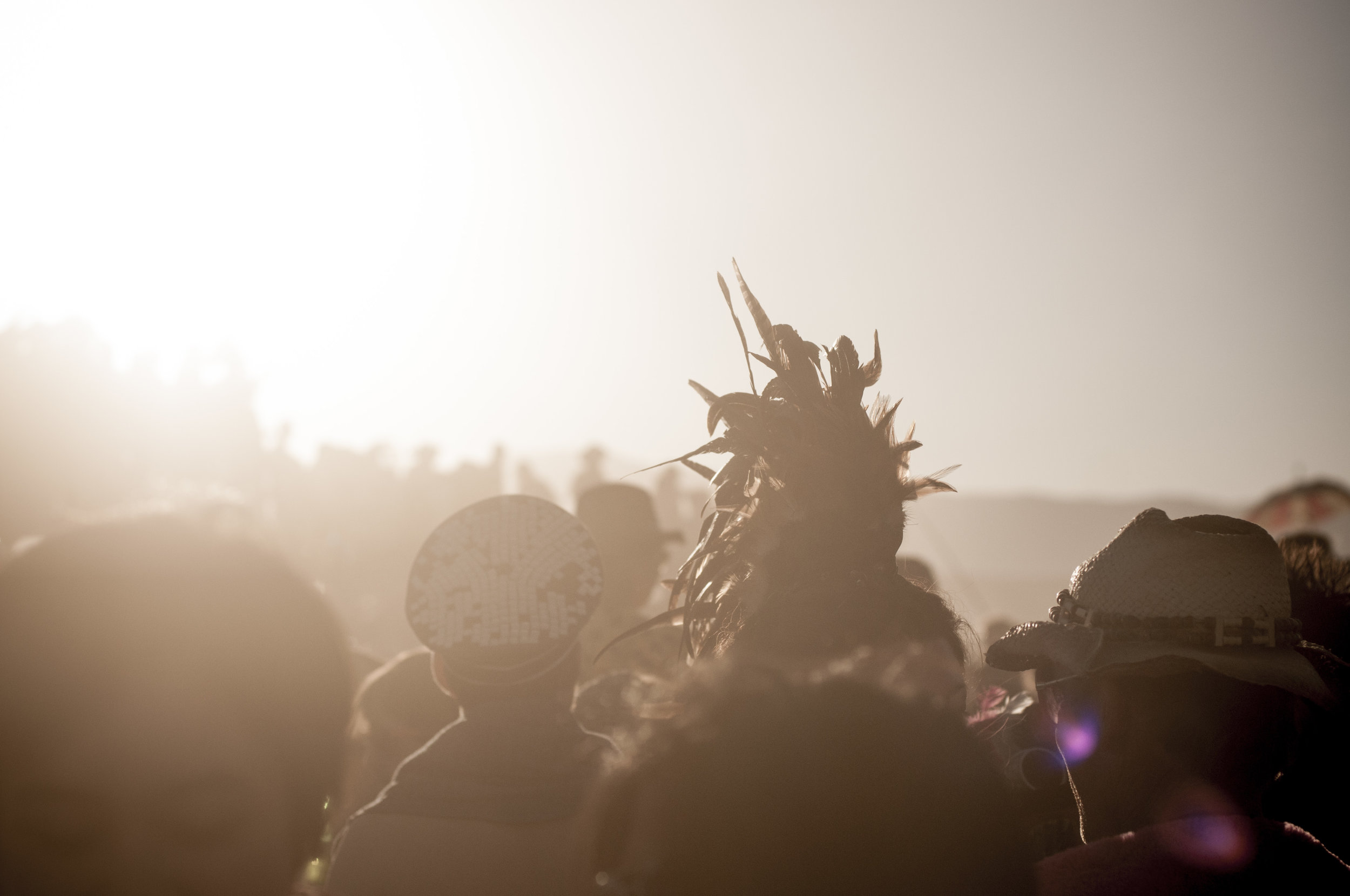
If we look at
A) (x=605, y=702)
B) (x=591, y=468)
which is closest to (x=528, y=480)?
(x=591, y=468)

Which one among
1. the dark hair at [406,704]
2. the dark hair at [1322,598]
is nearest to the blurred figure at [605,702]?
the dark hair at [406,704]

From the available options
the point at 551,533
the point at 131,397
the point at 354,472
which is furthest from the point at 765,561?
the point at 354,472

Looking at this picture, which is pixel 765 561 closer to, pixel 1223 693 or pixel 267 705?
pixel 1223 693

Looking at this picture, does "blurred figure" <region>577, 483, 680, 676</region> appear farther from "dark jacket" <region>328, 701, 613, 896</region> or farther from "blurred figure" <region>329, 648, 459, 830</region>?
"dark jacket" <region>328, 701, 613, 896</region>

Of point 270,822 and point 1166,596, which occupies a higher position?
point 1166,596

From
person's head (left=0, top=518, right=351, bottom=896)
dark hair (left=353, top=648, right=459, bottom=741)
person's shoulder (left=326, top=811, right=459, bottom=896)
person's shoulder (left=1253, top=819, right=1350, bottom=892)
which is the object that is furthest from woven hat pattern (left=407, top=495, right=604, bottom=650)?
person's shoulder (left=1253, top=819, right=1350, bottom=892)

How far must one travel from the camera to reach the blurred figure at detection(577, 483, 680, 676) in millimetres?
4770

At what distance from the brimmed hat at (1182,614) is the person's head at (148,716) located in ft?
5.95

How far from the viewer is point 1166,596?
2.05 meters

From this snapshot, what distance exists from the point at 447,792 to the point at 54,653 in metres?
1.29

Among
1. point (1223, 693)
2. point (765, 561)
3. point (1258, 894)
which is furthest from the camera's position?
point (765, 561)

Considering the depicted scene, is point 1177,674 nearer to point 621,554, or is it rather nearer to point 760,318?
point 760,318

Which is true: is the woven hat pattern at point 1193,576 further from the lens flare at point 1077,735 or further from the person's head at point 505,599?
the person's head at point 505,599

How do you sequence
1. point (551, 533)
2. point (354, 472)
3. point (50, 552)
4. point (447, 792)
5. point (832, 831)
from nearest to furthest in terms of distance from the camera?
point (832, 831) < point (50, 552) < point (447, 792) < point (551, 533) < point (354, 472)
